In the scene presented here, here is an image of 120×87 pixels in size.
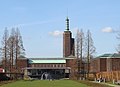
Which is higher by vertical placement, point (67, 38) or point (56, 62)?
point (67, 38)

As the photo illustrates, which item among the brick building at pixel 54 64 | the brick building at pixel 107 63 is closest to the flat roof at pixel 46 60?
the brick building at pixel 54 64

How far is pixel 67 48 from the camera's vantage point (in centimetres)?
18150

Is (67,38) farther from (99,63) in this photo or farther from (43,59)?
(99,63)

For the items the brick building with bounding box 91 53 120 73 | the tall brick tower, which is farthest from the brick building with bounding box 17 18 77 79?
the brick building with bounding box 91 53 120 73

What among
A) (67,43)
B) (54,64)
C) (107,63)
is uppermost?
(67,43)

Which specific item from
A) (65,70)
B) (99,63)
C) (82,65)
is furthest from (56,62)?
(82,65)

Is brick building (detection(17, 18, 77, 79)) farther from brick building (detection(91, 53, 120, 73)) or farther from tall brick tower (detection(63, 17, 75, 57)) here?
brick building (detection(91, 53, 120, 73))

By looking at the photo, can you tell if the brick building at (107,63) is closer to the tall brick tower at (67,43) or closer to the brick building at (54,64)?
the brick building at (54,64)

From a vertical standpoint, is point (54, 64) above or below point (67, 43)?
below

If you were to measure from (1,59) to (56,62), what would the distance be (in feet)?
265

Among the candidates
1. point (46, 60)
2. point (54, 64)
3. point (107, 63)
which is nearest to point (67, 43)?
point (46, 60)

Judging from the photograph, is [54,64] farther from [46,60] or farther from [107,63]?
[107,63]

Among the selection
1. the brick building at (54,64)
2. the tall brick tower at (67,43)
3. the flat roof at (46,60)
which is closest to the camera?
the brick building at (54,64)

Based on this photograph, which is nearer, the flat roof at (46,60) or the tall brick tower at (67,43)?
the flat roof at (46,60)
